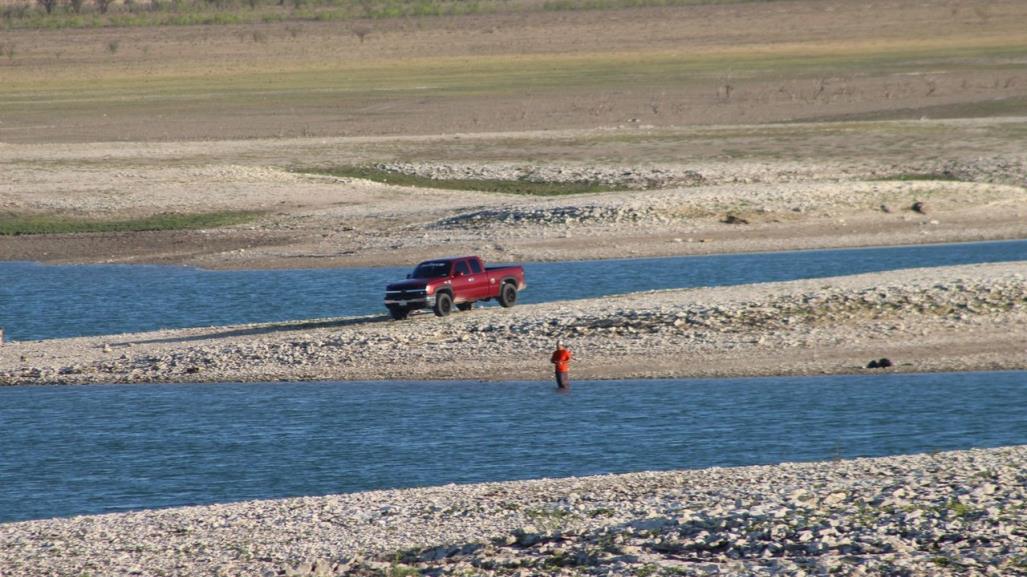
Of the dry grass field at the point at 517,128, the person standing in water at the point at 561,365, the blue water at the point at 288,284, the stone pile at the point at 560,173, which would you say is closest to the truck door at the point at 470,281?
the blue water at the point at 288,284

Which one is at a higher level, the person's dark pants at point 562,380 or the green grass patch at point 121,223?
the green grass patch at point 121,223

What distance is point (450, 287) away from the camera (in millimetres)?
36719

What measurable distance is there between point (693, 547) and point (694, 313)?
660 inches

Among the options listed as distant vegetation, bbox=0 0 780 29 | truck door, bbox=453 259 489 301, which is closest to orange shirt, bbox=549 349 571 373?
truck door, bbox=453 259 489 301

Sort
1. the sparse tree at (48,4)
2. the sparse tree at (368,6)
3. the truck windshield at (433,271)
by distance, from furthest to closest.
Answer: the sparse tree at (48,4)
the sparse tree at (368,6)
the truck windshield at (433,271)

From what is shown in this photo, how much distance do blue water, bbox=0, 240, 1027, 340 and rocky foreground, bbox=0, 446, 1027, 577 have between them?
62.2ft

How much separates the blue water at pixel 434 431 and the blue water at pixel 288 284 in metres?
8.46

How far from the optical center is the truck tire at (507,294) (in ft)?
124

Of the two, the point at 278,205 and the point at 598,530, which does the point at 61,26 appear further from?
the point at 598,530

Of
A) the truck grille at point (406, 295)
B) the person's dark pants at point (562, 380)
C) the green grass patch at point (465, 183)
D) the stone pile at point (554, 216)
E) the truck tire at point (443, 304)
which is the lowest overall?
the person's dark pants at point (562, 380)

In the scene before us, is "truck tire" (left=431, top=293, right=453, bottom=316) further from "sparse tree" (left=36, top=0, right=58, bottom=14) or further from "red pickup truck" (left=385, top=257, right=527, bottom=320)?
"sparse tree" (left=36, top=0, right=58, bottom=14)

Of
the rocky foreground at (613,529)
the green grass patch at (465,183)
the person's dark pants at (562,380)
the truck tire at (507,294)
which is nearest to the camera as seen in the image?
the rocky foreground at (613,529)

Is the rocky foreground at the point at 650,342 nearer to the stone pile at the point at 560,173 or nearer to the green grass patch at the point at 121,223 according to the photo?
the green grass patch at the point at 121,223

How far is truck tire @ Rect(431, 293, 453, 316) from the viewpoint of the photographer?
120ft
